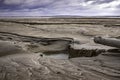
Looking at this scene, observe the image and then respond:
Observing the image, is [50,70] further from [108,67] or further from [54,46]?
[54,46]

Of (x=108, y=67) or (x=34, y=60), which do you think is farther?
(x=34, y=60)

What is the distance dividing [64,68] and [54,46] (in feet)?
16.5

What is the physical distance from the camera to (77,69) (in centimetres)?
467

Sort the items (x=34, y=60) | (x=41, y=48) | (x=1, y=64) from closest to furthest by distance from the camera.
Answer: (x=1, y=64)
(x=34, y=60)
(x=41, y=48)

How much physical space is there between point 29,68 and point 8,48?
8.74ft

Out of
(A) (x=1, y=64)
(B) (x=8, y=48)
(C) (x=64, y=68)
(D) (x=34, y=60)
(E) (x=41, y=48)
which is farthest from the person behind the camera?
(E) (x=41, y=48)

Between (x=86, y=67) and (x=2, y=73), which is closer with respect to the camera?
(x=2, y=73)

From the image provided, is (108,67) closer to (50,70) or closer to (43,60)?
(50,70)

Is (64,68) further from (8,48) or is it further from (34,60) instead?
(8,48)

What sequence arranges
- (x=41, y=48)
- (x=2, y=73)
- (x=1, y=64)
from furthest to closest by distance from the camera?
(x=41, y=48) < (x=1, y=64) < (x=2, y=73)

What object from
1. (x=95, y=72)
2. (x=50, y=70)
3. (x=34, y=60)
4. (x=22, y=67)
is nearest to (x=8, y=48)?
(x=34, y=60)

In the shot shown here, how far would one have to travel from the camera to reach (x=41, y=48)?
9461 millimetres

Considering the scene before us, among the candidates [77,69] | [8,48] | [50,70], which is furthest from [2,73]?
[8,48]

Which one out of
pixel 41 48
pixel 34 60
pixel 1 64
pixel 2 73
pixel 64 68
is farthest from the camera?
pixel 41 48
